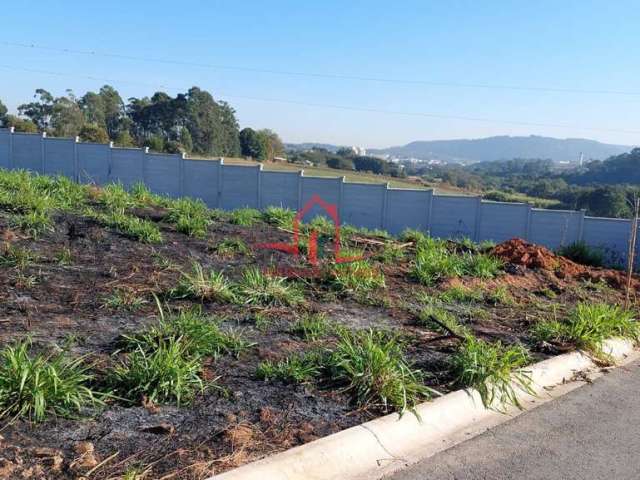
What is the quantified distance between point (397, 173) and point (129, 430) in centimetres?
4226

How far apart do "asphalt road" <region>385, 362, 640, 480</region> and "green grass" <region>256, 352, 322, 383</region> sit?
102 cm

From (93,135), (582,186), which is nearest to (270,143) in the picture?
(93,135)

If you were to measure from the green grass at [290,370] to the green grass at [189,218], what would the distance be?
398 centimetres

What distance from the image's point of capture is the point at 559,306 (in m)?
6.96

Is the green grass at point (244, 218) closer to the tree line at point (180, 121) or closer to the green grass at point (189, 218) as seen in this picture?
the green grass at point (189, 218)

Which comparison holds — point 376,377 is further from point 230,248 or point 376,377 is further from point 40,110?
point 40,110

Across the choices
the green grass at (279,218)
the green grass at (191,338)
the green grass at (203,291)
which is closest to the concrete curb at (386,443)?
the green grass at (191,338)

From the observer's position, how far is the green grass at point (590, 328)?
5.50 metres

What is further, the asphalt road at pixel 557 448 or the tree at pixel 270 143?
the tree at pixel 270 143

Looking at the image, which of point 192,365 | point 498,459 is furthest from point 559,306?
point 192,365

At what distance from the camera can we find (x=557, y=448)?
12.1ft

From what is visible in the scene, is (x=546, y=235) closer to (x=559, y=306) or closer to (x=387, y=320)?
(x=559, y=306)

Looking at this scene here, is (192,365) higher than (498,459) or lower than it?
higher

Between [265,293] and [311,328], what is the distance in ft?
2.92
